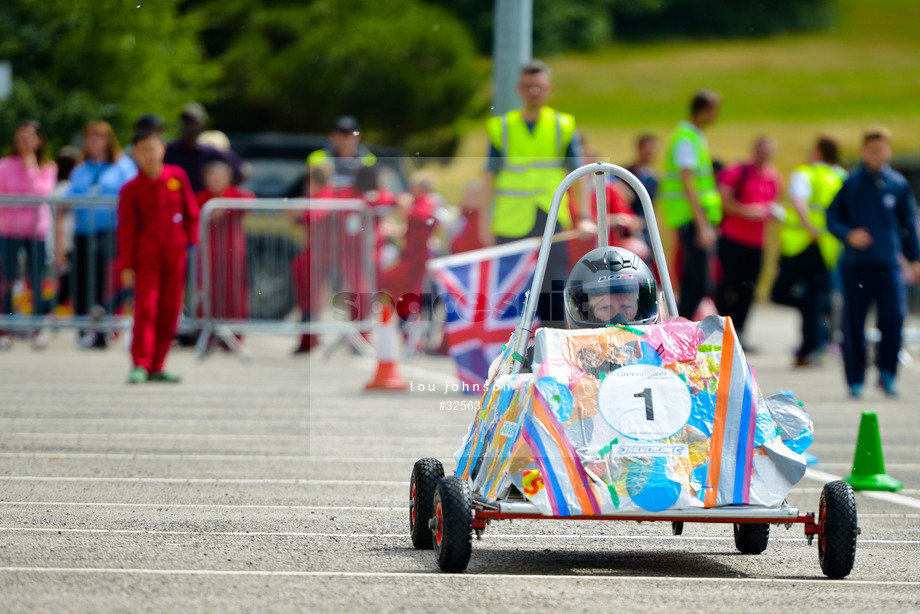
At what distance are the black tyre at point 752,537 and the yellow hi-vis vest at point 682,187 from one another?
8.68 m

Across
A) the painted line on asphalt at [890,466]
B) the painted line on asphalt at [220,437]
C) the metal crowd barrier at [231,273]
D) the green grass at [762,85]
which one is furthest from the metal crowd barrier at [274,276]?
the green grass at [762,85]

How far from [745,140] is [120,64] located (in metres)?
54.1

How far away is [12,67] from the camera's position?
91.0ft

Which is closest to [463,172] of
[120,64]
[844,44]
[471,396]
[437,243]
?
[120,64]

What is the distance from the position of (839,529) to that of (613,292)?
54.3 inches

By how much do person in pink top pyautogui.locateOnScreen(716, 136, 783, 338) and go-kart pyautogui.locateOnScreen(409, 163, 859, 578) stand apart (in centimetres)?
1080

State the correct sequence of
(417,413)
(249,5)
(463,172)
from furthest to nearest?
1. (249,5)
2. (463,172)
3. (417,413)

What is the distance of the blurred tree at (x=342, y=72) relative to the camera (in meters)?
58.2

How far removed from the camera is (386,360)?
44.2 feet

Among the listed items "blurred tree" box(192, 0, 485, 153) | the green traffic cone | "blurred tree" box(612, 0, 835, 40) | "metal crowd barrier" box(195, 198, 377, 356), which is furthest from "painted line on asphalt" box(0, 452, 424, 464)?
"blurred tree" box(612, 0, 835, 40)

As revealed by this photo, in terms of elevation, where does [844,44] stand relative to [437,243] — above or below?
above

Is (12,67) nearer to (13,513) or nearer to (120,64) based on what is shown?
(120,64)

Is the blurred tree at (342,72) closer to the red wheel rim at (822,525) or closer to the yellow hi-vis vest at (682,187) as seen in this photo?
the yellow hi-vis vest at (682,187)

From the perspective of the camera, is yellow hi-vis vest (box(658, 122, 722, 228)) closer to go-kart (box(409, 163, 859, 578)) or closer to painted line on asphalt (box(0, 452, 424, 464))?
painted line on asphalt (box(0, 452, 424, 464))
